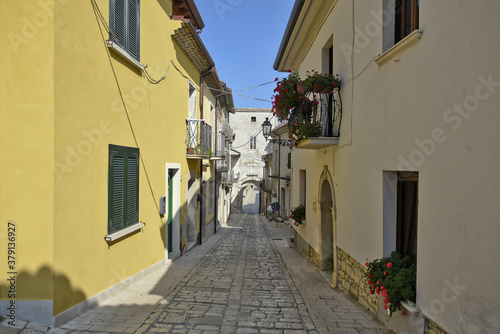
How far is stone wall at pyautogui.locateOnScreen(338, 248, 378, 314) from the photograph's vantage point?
561 centimetres

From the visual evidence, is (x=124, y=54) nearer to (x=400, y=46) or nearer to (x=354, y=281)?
(x=400, y=46)

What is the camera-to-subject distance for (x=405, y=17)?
4.92 m

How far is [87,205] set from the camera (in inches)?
202

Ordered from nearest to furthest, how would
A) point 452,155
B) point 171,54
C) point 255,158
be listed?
1. point 452,155
2. point 171,54
3. point 255,158

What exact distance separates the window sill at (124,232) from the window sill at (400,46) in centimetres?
501

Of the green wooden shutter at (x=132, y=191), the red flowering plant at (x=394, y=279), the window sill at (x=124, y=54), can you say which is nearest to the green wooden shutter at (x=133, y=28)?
the window sill at (x=124, y=54)

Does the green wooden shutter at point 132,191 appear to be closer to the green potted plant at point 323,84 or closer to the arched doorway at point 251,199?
the green potted plant at point 323,84

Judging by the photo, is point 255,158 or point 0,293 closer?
point 0,293

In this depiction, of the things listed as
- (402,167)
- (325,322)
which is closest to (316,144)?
(402,167)

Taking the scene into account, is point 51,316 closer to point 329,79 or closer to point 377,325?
point 377,325

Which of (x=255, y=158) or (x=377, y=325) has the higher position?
(x=255, y=158)

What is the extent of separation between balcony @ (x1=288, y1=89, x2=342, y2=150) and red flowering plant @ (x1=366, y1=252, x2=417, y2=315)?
3.26 meters

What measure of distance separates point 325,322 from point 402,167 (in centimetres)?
251

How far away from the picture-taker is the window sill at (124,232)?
5.68m
